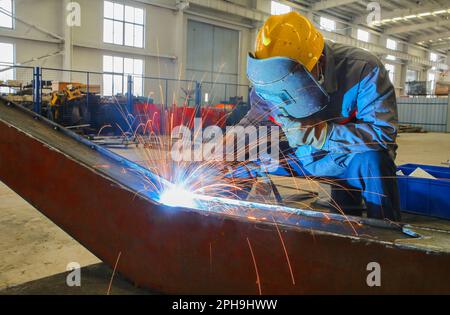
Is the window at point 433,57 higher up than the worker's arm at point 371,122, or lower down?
higher up

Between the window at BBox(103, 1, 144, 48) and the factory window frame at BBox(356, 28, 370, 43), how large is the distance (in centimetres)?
1181

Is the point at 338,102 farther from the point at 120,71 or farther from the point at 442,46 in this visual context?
the point at 442,46

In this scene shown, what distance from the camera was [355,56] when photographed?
199 centimetres

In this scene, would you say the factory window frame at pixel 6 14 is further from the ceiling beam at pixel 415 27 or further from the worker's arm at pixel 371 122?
the ceiling beam at pixel 415 27

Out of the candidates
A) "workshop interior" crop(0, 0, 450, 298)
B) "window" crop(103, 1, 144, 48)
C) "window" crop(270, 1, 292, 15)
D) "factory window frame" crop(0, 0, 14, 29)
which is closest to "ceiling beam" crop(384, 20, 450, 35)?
"window" crop(270, 1, 292, 15)

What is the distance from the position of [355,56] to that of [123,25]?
480 inches

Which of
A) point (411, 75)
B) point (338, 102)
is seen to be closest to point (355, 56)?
point (338, 102)

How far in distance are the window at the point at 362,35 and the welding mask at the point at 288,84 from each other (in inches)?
794

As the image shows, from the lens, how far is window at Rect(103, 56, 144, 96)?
40.2 ft

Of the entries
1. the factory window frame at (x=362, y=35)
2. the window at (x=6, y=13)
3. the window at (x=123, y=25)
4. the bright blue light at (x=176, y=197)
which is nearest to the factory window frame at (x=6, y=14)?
the window at (x=6, y=13)

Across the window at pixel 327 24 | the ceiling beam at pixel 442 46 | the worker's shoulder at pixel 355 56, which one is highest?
the ceiling beam at pixel 442 46

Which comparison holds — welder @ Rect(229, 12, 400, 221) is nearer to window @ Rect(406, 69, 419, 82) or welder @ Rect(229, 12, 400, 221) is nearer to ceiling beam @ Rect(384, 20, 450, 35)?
ceiling beam @ Rect(384, 20, 450, 35)

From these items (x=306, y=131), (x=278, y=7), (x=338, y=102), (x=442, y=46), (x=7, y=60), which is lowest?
(x=306, y=131)

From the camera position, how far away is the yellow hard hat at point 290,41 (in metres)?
1.74
